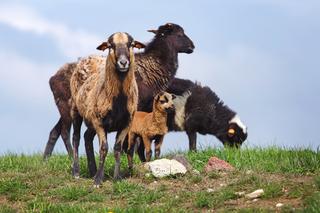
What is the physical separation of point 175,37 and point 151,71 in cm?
135

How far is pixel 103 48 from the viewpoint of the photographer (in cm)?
1145

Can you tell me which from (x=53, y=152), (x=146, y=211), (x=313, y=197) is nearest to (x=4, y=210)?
(x=146, y=211)

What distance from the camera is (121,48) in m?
11.1

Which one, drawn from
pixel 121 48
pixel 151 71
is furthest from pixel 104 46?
pixel 151 71

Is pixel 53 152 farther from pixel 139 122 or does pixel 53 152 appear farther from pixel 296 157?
pixel 296 157

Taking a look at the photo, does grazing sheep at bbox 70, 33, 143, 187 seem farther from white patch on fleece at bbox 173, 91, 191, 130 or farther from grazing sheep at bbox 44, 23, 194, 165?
white patch on fleece at bbox 173, 91, 191, 130

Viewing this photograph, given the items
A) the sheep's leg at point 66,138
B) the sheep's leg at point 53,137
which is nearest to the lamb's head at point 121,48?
the sheep's leg at point 66,138

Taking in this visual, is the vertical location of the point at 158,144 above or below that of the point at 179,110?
below

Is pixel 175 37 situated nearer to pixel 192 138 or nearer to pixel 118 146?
pixel 192 138

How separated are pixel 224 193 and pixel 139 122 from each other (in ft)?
15.3

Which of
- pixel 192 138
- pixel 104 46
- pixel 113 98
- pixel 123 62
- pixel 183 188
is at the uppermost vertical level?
pixel 104 46

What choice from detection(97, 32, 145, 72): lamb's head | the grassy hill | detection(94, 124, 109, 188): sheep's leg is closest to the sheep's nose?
detection(97, 32, 145, 72): lamb's head

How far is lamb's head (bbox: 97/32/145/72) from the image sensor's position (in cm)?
1097

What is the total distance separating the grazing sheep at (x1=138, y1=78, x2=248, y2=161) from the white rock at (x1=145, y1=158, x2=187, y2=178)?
632 cm
